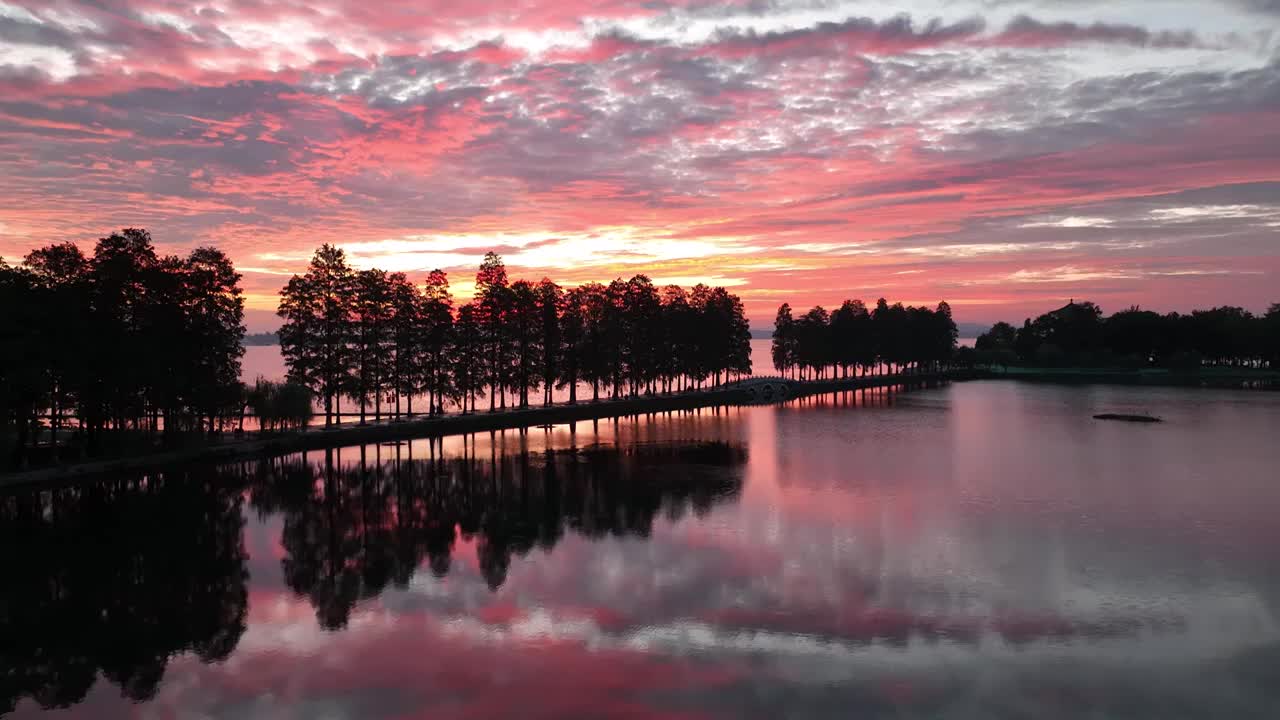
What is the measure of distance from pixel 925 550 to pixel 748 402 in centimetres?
9237

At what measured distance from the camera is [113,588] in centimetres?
2783

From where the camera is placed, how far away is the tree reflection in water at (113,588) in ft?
69.3

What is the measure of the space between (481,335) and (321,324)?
66.0 ft

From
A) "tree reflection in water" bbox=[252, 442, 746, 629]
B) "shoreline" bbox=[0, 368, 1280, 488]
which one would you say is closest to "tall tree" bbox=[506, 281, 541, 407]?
"shoreline" bbox=[0, 368, 1280, 488]

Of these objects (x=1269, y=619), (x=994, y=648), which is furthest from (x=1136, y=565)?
(x=994, y=648)

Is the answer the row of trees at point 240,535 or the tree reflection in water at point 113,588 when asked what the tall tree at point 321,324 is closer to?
the row of trees at point 240,535

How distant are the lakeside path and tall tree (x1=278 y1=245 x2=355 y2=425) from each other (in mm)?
4766

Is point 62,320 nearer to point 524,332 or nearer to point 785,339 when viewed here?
point 524,332

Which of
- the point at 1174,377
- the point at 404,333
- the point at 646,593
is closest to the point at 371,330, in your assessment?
the point at 404,333

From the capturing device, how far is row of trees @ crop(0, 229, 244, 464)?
153ft

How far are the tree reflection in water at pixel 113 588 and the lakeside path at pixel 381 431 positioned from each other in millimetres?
5507

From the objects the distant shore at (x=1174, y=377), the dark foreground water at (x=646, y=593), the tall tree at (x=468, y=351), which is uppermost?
the tall tree at (x=468, y=351)

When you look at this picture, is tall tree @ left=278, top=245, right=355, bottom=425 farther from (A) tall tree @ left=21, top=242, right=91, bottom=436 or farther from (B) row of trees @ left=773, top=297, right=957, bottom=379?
(B) row of trees @ left=773, top=297, right=957, bottom=379

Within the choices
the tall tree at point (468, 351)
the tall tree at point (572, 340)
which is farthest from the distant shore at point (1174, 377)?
the tall tree at point (468, 351)
